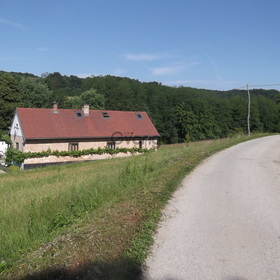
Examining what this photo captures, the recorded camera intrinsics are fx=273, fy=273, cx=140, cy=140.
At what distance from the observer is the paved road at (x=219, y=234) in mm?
3600

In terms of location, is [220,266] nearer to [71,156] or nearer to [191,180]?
[191,180]

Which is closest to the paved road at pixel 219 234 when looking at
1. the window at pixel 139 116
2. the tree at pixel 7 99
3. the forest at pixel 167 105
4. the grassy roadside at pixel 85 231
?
the grassy roadside at pixel 85 231

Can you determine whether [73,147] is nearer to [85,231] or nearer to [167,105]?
[85,231]

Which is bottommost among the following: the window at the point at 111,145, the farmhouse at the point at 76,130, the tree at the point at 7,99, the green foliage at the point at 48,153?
the green foliage at the point at 48,153

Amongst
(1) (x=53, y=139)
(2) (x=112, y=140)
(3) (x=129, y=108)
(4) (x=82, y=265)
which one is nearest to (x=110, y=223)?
(4) (x=82, y=265)

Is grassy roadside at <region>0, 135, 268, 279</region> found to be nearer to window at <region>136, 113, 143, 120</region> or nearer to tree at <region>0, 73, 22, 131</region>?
window at <region>136, 113, 143, 120</region>

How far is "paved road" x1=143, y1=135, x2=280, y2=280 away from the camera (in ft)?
11.8

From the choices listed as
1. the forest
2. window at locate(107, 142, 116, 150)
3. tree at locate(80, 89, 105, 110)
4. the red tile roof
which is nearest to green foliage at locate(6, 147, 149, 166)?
window at locate(107, 142, 116, 150)

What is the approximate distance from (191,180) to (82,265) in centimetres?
583

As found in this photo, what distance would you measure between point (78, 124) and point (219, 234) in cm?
2641

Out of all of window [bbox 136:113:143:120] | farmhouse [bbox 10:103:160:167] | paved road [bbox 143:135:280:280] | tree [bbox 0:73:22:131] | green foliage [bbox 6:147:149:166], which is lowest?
green foliage [bbox 6:147:149:166]

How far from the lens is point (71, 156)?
27.9 m

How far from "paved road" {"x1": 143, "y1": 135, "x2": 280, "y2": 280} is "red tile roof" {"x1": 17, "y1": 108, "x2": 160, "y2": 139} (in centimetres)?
2156

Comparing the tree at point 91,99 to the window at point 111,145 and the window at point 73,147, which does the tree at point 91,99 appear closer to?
the window at point 111,145
